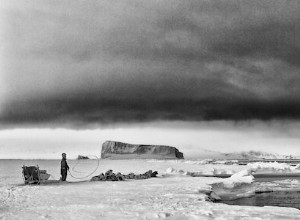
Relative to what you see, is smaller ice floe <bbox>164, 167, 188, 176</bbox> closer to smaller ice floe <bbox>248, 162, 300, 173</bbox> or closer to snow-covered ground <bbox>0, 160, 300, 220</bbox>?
smaller ice floe <bbox>248, 162, 300, 173</bbox>

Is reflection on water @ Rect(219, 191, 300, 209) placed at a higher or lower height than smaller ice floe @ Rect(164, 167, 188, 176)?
lower

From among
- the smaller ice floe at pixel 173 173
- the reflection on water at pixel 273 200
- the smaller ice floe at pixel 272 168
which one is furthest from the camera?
the smaller ice floe at pixel 272 168

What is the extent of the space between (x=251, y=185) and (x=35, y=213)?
16.2 metres

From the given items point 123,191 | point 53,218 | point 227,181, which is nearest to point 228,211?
point 53,218

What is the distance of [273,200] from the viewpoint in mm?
18906

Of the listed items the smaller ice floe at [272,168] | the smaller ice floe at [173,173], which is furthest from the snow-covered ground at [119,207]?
the smaller ice floe at [272,168]

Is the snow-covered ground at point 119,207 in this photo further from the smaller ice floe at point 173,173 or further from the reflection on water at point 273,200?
the smaller ice floe at point 173,173

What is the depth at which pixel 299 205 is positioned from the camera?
55.5 feet

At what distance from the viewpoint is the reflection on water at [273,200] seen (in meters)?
17.6

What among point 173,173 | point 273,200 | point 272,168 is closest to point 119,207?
point 273,200

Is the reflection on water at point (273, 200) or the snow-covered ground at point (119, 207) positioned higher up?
the snow-covered ground at point (119, 207)

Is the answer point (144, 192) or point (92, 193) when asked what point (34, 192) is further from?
point (144, 192)

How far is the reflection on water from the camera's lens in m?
17.6

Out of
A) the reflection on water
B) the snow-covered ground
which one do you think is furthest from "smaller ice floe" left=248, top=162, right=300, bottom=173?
the snow-covered ground
